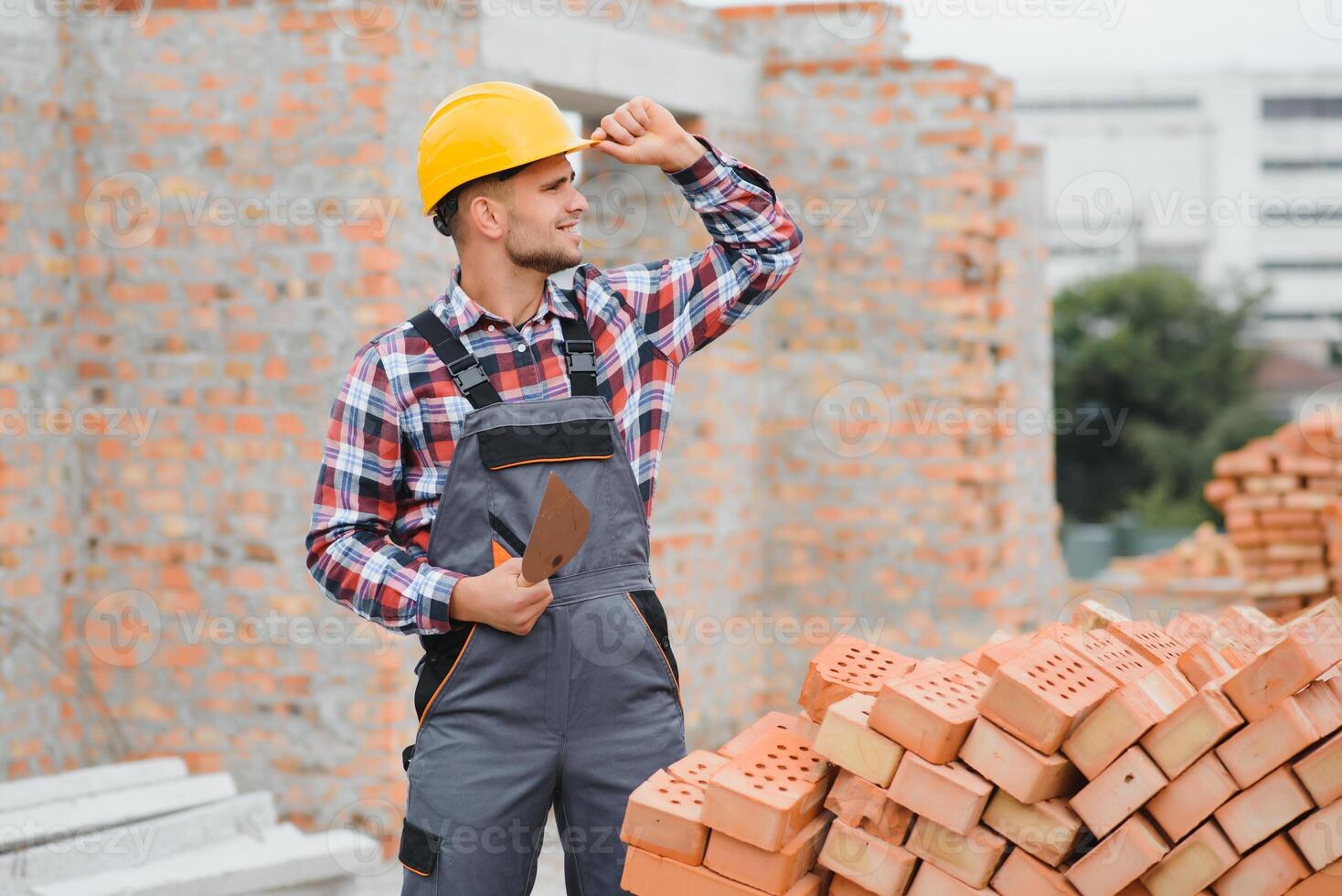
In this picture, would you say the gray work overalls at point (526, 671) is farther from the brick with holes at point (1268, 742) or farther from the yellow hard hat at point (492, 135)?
the brick with holes at point (1268, 742)

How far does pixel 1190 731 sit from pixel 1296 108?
83.0 m

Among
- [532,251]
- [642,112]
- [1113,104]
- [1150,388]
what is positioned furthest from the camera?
[1113,104]

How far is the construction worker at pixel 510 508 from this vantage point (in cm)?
281

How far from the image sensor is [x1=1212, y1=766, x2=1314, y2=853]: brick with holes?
2.65m

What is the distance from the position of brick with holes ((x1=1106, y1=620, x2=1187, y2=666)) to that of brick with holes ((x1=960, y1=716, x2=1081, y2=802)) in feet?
1.85

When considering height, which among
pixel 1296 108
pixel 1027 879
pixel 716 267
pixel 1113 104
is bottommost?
pixel 1027 879

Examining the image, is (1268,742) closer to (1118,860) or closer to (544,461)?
(1118,860)

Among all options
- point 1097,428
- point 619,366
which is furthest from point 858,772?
point 1097,428

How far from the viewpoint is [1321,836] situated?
2.65 m

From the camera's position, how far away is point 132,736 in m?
6.60

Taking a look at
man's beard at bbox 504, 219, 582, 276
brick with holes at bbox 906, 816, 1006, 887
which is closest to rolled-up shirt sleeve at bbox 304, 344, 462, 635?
man's beard at bbox 504, 219, 582, 276

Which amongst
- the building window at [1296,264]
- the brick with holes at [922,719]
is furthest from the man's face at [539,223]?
the building window at [1296,264]

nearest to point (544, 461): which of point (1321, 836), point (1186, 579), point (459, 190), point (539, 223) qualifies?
point (539, 223)

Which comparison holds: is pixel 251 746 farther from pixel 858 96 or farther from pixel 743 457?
pixel 858 96
